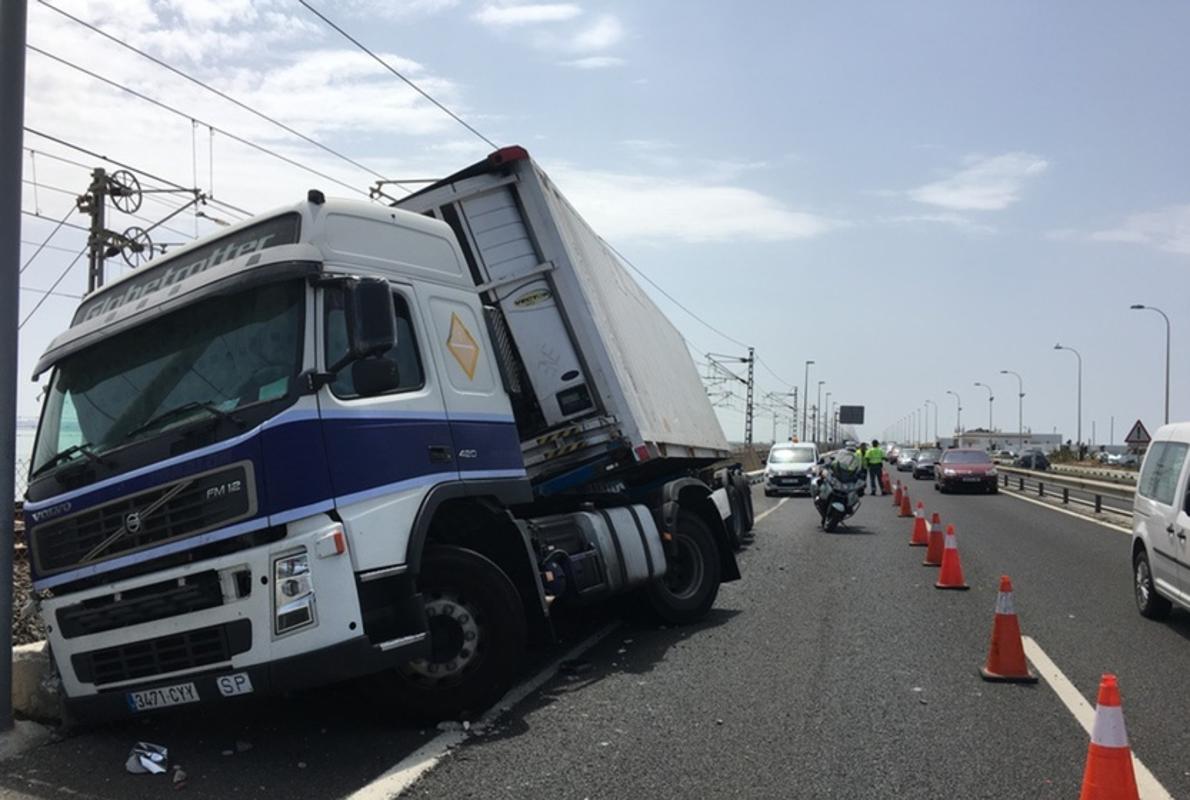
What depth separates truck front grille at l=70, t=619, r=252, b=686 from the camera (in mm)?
5156

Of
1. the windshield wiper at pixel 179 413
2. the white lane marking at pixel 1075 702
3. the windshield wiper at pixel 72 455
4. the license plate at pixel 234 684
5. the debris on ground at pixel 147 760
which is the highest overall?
the windshield wiper at pixel 179 413

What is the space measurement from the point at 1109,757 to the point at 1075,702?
2806 mm

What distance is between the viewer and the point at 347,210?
6.21 metres

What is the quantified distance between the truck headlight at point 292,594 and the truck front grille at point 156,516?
1.02 ft

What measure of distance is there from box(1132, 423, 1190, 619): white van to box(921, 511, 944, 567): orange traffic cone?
3.38m

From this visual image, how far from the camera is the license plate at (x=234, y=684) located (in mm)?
5133

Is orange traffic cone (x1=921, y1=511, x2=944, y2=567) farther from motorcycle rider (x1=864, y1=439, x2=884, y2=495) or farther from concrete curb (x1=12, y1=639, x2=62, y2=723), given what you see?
motorcycle rider (x1=864, y1=439, x2=884, y2=495)

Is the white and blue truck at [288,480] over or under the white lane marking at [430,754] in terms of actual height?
over

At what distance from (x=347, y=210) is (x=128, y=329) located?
1403mm

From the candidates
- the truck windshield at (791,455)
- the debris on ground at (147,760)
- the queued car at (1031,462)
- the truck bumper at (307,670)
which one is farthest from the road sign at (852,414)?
the debris on ground at (147,760)

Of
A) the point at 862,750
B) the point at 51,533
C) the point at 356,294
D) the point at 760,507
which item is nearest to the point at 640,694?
the point at 862,750

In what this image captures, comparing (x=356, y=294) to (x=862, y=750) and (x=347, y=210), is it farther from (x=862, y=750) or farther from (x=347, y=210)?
(x=862, y=750)

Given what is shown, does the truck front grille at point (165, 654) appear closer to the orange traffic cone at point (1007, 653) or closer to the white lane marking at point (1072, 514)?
the orange traffic cone at point (1007, 653)

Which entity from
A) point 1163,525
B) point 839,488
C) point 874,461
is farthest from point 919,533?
point 874,461
